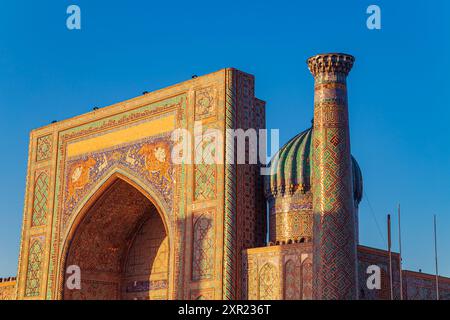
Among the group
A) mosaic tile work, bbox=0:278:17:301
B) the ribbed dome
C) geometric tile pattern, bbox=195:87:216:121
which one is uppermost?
Answer: geometric tile pattern, bbox=195:87:216:121

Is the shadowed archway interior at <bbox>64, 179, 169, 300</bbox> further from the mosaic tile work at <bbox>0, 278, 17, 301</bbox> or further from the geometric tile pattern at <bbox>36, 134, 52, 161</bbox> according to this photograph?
the geometric tile pattern at <bbox>36, 134, 52, 161</bbox>

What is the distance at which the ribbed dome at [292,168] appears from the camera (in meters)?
13.3

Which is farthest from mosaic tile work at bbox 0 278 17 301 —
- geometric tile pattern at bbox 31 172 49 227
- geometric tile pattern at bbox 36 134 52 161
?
geometric tile pattern at bbox 36 134 52 161

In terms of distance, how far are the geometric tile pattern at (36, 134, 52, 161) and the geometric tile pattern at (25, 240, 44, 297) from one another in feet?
5.52

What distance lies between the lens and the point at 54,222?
15.8 metres

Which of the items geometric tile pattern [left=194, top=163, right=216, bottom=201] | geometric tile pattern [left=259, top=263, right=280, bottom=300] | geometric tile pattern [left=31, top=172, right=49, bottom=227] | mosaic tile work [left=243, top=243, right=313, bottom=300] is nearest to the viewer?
mosaic tile work [left=243, top=243, right=313, bottom=300]

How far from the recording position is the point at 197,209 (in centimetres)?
1306

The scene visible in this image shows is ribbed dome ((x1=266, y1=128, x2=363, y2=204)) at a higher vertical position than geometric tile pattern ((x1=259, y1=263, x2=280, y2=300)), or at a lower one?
higher

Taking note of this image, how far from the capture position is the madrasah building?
11.2 m

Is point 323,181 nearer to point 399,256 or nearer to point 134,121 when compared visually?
point 399,256

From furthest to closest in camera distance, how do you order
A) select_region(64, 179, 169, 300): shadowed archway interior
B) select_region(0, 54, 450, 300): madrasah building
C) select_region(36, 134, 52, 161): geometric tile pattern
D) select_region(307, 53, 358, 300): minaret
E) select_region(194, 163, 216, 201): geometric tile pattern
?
1. select_region(36, 134, 52, 161): geometric tile pattern
2. select_region(64, 179, 169, 300): shadowed archway interior
3. select_region(194, 163, 216, 201): geometric tile pattern
4. select_region(0, 54, 450, 300): madrasah building
5. select_region(307, 53, 358, 300): minaret

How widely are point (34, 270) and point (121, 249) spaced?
167 cm
